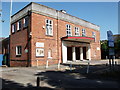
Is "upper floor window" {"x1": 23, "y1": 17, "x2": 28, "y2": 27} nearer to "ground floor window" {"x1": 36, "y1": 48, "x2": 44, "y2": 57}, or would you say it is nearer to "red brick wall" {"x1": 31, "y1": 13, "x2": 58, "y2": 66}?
"red brick wall" {"x1": 31, "y1": 13, "x2": 58, "y2": 66}

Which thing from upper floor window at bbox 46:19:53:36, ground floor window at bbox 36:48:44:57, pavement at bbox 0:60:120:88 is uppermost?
upper floor window at bbox 46:19:53:36

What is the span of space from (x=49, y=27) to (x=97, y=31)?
16875 mm

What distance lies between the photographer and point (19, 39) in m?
20.8

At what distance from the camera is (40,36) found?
62.5 feet

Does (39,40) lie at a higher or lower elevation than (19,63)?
higher

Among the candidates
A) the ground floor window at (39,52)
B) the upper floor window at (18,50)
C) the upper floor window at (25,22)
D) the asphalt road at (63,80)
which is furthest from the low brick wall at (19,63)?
the asphalt road at (63,80)

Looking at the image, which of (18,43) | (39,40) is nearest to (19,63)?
(18,43)

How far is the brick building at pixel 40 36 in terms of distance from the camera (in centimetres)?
1841

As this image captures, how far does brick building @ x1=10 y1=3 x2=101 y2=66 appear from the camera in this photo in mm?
18406

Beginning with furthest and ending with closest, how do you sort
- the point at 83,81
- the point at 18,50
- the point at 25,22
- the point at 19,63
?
the point at 18,50 → the point at 19,63 → the point at 25,22 → the point at 83,81

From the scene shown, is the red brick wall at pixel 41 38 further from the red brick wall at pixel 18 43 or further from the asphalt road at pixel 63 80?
the asphalt road at pixel 63 80

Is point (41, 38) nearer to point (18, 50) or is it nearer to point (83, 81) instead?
point (18, 50)

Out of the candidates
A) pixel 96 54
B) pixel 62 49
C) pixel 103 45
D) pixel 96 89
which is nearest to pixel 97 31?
pixel 96 54

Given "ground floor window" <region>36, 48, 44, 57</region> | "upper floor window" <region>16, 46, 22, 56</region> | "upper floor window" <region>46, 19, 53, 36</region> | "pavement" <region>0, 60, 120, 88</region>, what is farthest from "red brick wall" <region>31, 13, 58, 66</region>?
"pavement" <region>0, 60, 120, 88</region>
